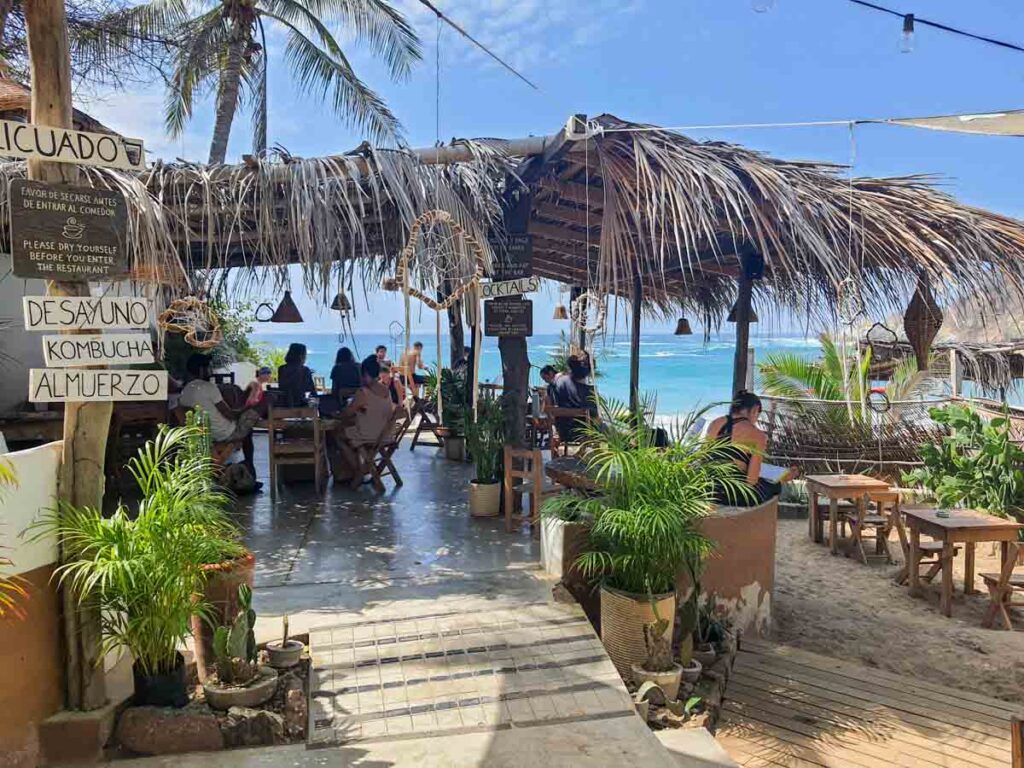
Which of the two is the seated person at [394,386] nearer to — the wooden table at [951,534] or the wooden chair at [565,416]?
the wooden chair at [565,416]

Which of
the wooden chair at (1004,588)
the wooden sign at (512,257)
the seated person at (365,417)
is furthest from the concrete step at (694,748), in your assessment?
the seated person at (365,417)

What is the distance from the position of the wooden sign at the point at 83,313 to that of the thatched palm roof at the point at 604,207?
1.46 metres

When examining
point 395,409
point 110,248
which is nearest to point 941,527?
point 395,409

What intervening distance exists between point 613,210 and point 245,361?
10.5 meters

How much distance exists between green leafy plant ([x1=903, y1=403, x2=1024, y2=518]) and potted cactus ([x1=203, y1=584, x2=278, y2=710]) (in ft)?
20.8

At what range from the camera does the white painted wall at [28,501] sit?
259 centimetres

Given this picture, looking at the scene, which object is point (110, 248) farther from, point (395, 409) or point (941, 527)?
point (941, 527)

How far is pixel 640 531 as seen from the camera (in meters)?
3.47

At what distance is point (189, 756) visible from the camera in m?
2.75

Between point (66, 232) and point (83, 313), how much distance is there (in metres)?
0.32

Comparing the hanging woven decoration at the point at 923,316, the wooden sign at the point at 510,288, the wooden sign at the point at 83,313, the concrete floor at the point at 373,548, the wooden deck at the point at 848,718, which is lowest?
the wooden deck at the point at 848,718

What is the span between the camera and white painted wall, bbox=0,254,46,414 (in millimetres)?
6480

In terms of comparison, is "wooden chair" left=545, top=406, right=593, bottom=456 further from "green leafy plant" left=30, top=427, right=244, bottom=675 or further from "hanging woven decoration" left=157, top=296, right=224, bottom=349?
"green leafy plant" left=30, top=427, right=244, bottom=675

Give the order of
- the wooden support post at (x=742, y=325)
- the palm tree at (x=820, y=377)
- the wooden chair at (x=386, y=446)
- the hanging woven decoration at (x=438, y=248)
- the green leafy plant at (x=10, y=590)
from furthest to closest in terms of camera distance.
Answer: the palm tree at (x=820, y=377)
the wooden support post at (x=742, y=325)
the wooden chair at (x=386, y=446)
the hanging woven decoration at (x=438, y=248)
the green leafy plant at (x=10, y=590)
